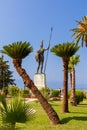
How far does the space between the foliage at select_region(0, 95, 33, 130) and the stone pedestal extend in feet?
118

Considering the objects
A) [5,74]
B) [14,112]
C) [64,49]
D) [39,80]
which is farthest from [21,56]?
[5,74]

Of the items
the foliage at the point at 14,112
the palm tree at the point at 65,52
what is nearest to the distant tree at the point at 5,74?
the palm tree at the point at 65,52

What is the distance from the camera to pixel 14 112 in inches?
335

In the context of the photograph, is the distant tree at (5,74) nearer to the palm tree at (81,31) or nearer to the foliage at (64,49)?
the palm tree at (81,31)

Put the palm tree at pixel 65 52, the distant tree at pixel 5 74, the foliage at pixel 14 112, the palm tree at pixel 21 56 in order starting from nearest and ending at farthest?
the foliage at pixel 14 112, the palm tree at pixel 21 56, the palm tree at pixel 65 52, the distant tree at pixel 5 74

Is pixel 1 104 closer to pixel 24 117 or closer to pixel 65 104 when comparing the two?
pixel 24 117

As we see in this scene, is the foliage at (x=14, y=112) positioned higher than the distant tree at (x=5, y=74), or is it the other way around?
the distant tree at (x=5, y=74)

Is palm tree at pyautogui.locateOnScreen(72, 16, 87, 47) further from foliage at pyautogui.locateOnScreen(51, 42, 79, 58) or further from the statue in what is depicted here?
foliage at pyautogui.locateOnScreen(51, 42, 79, 58)

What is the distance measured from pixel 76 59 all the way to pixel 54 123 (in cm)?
2122

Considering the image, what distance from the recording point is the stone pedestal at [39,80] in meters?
45.1

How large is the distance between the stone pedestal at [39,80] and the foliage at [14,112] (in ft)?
118

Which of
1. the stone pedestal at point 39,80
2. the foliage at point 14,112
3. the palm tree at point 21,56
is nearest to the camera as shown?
the foliage at point 14,112

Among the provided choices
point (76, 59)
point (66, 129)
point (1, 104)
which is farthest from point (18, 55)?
point (76, 59)

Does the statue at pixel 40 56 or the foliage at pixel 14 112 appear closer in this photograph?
the foliage at pixel 14 112
